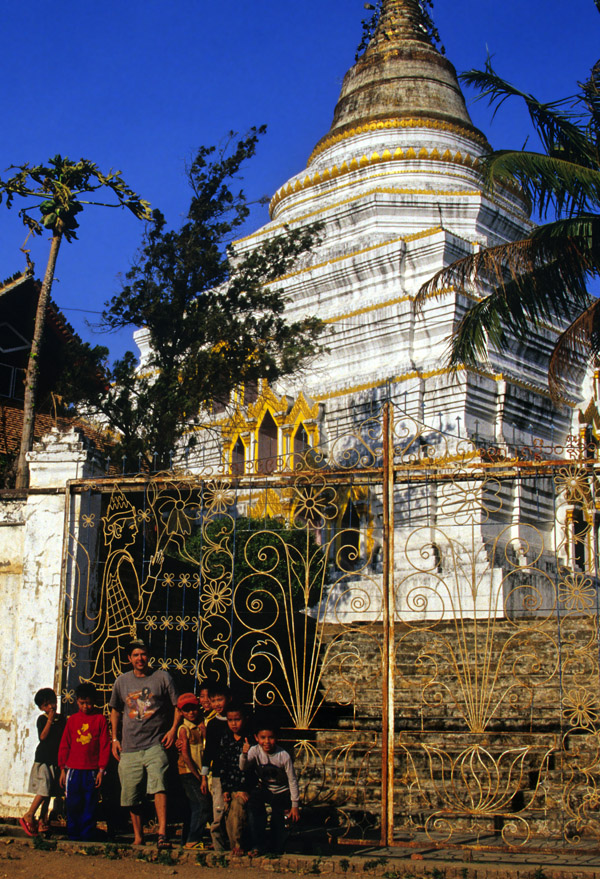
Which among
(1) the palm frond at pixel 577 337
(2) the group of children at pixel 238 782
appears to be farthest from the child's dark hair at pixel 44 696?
(1) the palm frond at pixel 577 337

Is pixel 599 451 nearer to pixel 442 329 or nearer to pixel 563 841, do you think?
pixel 563 841

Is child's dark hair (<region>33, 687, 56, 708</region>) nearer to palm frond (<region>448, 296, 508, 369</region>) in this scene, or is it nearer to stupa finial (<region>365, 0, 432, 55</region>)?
palm frond (<region>448, 296, 508, 369</region>)

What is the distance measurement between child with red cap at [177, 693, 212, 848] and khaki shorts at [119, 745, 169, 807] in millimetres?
148

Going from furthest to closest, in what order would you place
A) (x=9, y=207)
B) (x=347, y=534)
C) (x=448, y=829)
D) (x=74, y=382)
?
1. (x=347, y=534)
2. (x=74, y=382)
3. (x=9, y=207)
4. (x=448, y=829)

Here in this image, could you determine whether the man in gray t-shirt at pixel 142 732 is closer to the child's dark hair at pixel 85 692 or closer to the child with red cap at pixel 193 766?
the child with red cap at pixel 193 766

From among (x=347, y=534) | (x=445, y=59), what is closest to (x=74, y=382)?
(x=347, y=534)

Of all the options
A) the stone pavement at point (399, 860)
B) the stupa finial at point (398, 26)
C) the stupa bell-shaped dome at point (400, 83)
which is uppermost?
the stupa finial at point (398, 26)

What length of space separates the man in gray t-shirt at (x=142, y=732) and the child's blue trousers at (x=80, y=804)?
0.26 m

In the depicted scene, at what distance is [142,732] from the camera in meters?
7.02

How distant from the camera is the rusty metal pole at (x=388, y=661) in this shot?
6.61 metres

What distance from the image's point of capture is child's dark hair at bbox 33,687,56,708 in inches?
297

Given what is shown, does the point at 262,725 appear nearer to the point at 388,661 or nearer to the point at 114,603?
the point at 388,661

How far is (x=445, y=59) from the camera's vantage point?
24.3m

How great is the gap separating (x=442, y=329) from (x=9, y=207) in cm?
725
